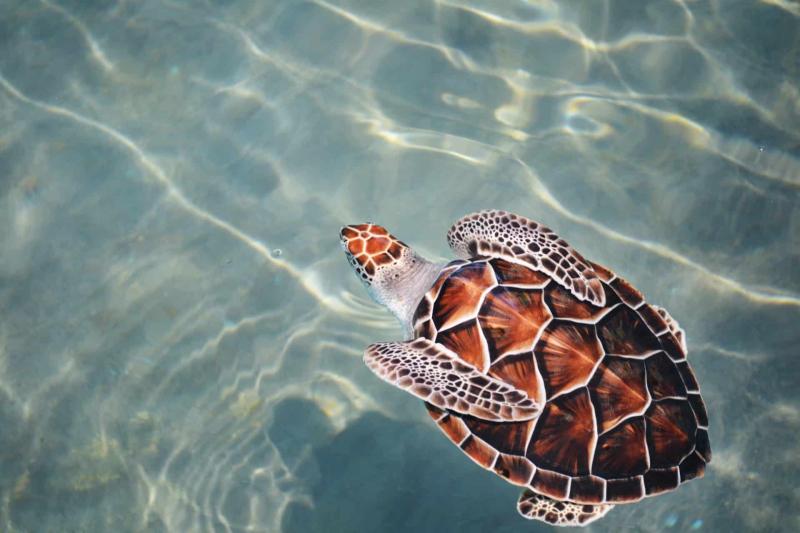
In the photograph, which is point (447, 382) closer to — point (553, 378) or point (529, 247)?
point (553, 378)

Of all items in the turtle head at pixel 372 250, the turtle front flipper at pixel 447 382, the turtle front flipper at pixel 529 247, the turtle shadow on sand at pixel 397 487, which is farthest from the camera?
the turtle shadow on sand at pixel 397 487

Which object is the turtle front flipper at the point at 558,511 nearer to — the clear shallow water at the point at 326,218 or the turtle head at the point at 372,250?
the clear shallow water at the point at 326,218

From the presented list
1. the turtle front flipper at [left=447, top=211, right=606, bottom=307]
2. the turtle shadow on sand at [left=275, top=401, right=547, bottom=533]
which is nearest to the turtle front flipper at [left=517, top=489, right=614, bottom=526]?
the turtle shadow on sand at [left=275, top=401, right=547, bottom=533]

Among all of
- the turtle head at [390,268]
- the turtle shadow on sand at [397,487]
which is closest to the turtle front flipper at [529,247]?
the turtle head at [390,268]

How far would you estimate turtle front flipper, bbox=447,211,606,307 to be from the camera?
10.6 feet

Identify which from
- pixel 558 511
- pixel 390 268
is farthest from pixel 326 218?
pixel 558 511

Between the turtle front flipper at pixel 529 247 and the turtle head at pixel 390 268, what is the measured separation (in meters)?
0.31

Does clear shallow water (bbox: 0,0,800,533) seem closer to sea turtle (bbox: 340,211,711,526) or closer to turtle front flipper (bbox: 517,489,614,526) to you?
turtle front flipper (bbox: 517,489,614,526)

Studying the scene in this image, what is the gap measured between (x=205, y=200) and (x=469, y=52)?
2.39 meters

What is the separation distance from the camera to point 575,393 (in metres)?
3.01

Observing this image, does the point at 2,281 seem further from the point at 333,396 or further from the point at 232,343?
the point at 333,396

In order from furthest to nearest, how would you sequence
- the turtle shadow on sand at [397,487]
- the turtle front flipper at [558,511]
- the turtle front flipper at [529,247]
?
the turtle shadow on sand at [397,487], the turtle front flipper at [558,511], the turtle front flipper at [529,247]

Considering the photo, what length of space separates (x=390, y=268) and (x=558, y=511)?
1.69 m

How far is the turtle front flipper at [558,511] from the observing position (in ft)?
11.1
